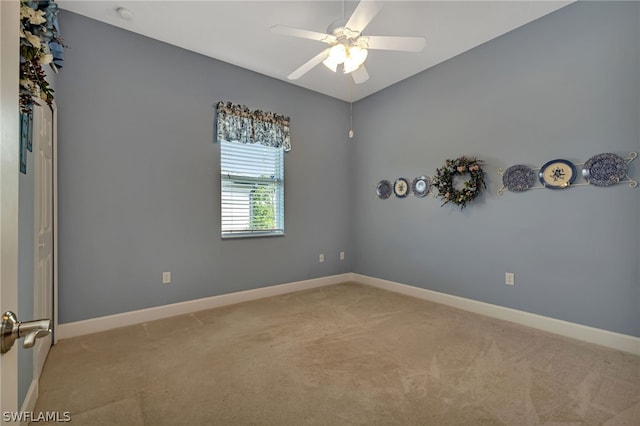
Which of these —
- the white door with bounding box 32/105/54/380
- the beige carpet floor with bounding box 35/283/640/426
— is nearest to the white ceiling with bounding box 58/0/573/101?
the white door with bounding box 32/105/54/380

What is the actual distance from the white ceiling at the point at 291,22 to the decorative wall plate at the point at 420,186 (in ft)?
4.53

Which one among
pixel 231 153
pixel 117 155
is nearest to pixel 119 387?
pixel 117 155

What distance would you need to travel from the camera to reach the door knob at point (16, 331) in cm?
54

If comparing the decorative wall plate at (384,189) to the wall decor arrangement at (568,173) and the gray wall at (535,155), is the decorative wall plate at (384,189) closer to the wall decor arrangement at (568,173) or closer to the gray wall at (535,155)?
the gray wall at (535,155)

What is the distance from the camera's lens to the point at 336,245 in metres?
4.54

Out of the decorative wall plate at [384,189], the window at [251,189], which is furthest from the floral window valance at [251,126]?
the decorative wall plate at [384,189]

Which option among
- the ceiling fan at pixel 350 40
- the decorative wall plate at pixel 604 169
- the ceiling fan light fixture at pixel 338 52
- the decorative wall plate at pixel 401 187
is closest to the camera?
the ceiling fan at pixel 350 40

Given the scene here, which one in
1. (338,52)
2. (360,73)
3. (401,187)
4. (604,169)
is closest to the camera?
(338,52)

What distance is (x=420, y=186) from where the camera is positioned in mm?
3777

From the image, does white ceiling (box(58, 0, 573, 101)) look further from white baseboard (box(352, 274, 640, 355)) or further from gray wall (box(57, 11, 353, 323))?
white baseboard (box(352, 274, 640, 355))

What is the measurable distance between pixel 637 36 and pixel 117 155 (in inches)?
177

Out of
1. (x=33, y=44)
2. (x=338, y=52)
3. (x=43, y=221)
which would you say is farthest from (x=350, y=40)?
(x=43, y=221)

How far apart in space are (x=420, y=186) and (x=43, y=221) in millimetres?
3684

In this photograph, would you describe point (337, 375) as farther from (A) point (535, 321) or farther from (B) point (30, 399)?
(A) point (535, 321)
